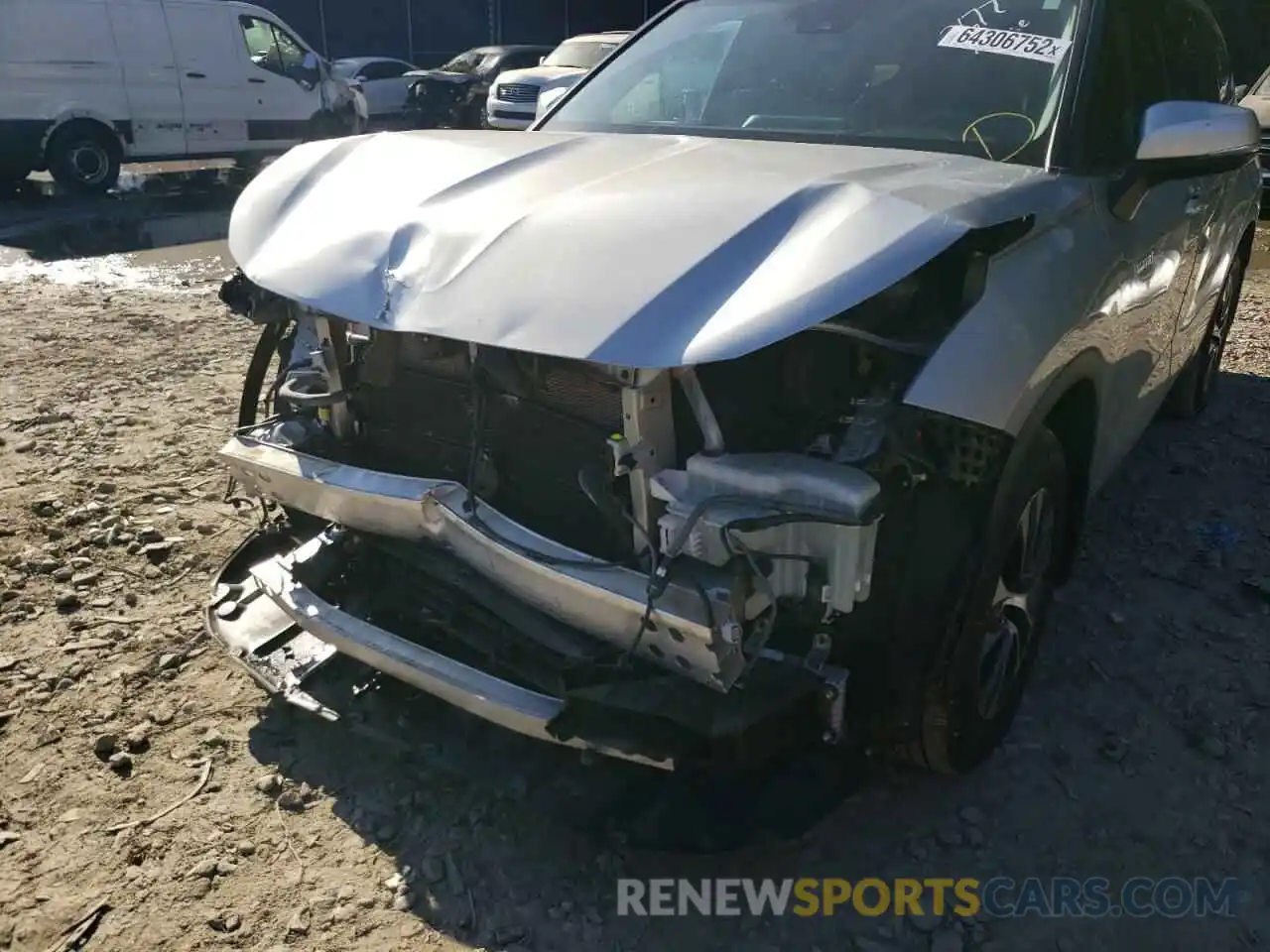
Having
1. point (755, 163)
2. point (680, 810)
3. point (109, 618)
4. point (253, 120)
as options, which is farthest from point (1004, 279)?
point (253, 120)

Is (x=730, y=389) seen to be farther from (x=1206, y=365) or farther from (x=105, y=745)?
(x=1206, y=365)

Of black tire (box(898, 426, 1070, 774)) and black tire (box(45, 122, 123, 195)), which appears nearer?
black tire (box(898, 426, 1070, 774))

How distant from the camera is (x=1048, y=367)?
239cm

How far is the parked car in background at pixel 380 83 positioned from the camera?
18.4m

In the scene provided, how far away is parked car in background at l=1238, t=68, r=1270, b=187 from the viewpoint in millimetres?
10562

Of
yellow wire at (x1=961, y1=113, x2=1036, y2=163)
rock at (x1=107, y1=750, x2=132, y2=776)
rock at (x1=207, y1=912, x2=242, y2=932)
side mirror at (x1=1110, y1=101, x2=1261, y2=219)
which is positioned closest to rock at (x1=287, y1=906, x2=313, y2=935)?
rock at (x1=207, y1=912, x2=242, y2=932)

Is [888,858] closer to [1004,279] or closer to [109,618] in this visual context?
[1004,279]

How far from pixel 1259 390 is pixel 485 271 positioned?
16.5 feet

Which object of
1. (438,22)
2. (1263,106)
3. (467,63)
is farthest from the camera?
(438,22)

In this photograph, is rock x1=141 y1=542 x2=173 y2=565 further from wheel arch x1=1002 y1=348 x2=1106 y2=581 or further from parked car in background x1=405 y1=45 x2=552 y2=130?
parked car in background x1=405 y1=45 x2=552 y2=130

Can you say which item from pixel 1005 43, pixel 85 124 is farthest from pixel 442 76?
pixel 1005 43

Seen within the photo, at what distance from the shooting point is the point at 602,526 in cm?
243

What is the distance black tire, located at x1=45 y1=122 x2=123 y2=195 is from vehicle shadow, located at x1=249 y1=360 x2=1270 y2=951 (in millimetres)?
11105

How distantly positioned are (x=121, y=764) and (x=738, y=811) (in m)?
1.65
